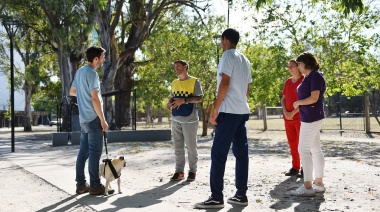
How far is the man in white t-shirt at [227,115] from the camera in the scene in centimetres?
461

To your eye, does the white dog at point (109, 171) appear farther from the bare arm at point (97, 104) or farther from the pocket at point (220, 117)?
the pocket at point (220, 117)

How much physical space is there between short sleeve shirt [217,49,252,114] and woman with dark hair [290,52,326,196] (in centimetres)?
95

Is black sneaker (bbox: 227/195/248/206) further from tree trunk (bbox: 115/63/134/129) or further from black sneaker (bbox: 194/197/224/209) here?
tree trunk (bbox: 115/63/134/129)

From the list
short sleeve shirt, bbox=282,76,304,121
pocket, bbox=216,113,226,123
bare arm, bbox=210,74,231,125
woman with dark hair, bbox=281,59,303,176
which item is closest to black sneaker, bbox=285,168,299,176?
woman with dark hair, bbox=281,59,303,176

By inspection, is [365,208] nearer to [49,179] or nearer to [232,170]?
[232,170]

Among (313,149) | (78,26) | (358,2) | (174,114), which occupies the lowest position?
(313,149)

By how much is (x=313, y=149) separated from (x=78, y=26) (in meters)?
19.2

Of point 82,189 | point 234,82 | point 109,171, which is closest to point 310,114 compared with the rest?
point 234,82

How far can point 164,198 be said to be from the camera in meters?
5.27

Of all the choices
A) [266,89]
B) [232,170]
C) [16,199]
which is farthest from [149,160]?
[266,89]

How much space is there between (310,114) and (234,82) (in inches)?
46.3

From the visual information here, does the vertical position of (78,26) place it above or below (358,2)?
above

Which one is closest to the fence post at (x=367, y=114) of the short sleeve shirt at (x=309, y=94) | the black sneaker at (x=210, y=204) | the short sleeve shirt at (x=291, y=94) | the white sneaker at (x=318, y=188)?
the short sleeve shirt at (x=291, y=94)

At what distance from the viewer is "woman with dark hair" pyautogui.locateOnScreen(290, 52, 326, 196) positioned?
5273 mm
